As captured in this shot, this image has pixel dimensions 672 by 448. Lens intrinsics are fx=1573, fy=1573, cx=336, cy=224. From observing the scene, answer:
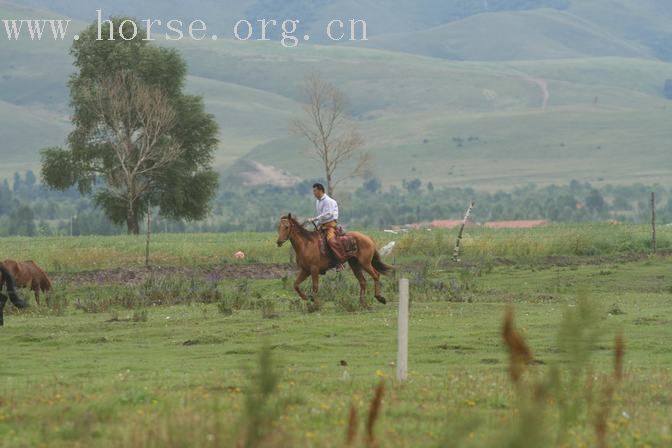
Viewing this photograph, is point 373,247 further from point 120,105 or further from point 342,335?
point 120,105

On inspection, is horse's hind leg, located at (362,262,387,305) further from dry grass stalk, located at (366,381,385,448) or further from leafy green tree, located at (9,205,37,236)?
leafy green tree, located at (9,205,37,236)

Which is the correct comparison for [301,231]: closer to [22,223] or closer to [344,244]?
[344,244]

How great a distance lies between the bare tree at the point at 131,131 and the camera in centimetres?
7225

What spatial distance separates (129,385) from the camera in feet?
50.2

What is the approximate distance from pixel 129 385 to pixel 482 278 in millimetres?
25252

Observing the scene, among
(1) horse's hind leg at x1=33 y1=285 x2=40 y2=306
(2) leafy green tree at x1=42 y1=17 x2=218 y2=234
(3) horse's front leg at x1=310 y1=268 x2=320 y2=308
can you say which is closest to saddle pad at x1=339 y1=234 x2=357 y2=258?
(3) horse's front leg at x1=310 y1=268 x2=320 y2=308

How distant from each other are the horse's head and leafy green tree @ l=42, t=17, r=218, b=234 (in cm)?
4229

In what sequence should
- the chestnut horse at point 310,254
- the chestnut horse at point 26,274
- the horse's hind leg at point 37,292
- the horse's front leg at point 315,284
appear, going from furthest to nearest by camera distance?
the chestnut horse at point 26,274 → the horse's hind leg at point 37,292 → the chestnut horse at point 310,254 → the horse's front leg at point 315,284

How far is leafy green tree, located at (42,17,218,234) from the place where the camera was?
240 feet

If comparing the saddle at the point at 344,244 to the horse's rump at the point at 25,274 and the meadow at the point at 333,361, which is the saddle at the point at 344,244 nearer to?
the meadow at the point at 333,361

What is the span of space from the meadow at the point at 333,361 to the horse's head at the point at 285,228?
141 centimetres

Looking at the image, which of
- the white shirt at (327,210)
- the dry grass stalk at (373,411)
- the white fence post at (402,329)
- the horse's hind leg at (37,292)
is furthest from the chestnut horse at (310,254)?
the dry grass stalk at (373,411)

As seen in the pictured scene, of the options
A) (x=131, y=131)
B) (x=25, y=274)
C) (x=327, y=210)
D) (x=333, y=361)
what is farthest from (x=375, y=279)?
(x=131, y=131)

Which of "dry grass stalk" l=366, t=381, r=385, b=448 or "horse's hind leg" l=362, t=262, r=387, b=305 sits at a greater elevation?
"dry grass stalk" l=366, t=381, r=385, b=448
